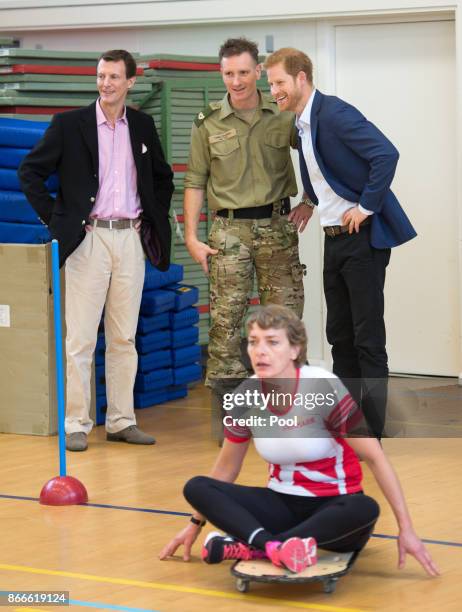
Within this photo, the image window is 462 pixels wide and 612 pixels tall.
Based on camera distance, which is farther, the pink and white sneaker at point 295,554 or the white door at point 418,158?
the white door at point 418,158

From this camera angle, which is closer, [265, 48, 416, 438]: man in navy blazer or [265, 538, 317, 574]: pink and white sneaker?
[265, 538, 317, 574]: pink and white sneaker

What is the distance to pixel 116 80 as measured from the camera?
22.0 ft

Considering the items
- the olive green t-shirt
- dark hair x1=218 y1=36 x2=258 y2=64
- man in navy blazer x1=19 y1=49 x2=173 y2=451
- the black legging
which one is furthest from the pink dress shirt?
the black legging

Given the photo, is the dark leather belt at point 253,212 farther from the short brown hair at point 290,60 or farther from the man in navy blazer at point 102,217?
the short brown hair at point 290,60

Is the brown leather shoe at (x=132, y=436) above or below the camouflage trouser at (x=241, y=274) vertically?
below

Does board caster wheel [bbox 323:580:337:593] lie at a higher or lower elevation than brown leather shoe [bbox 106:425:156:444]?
lower

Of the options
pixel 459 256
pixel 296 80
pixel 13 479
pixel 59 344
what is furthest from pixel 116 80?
pixel 459 256

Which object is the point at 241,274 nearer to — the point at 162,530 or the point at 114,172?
the point at 114,172

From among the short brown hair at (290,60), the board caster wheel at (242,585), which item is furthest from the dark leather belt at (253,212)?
the board caster wheel at (242,585)

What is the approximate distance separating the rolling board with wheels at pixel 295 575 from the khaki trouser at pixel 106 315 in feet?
8.69

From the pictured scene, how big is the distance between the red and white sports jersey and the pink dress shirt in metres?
2.46

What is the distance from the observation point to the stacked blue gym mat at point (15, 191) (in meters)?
7.29

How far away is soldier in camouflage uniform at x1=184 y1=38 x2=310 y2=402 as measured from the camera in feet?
22.2

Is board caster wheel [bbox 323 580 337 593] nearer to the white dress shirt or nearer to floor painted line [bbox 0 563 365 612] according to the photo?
floor painted line [bbox 0 563 365 612]
